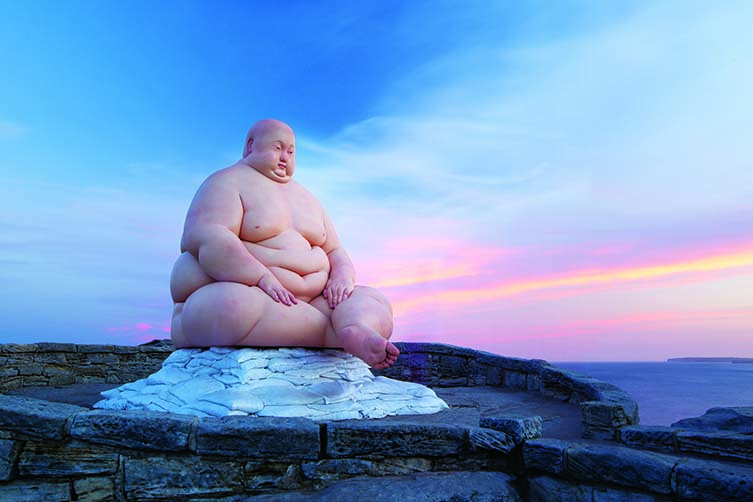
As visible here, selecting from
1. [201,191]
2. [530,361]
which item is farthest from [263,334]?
[530,361]

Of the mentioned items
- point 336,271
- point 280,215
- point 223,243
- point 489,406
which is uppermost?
point 280,215

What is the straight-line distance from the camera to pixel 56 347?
8.15m

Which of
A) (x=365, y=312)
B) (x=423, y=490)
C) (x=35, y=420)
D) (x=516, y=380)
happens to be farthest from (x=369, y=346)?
(x=516, y=380)

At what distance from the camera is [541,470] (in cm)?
305

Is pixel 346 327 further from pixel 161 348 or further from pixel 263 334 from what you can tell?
pixel 161 348

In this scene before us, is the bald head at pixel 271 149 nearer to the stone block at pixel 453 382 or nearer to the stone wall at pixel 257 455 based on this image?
the stone wall at pixel 257 455

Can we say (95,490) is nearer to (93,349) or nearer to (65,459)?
(65,459)

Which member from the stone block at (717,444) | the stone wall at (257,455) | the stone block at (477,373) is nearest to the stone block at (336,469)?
the stone wall at (257,455)

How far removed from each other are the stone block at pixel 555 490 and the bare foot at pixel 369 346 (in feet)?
4.42

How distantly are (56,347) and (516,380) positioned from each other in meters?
6.73

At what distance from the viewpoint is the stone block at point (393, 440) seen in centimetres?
308

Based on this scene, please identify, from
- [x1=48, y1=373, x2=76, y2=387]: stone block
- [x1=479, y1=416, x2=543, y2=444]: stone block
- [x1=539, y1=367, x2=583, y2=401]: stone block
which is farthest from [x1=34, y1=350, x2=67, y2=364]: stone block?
[x1=479, y1=416, x2=543, y2=444]: stone block

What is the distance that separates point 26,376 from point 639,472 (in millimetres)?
8210

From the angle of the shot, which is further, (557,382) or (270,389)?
(557,382)
